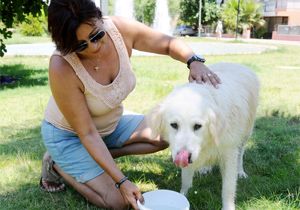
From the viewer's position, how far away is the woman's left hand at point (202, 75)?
296 centimetres

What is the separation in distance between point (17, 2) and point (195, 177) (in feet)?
19.3

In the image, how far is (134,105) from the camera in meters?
6.45

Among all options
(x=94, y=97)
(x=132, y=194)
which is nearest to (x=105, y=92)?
(x=94, y=97)

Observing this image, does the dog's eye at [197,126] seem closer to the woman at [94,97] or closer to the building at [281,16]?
the woman at [94,97]

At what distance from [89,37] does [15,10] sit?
20.2 feet

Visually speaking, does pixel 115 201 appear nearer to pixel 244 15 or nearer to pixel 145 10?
pixel 244 15

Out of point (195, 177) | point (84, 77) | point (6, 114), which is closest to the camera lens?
point (84, 77)

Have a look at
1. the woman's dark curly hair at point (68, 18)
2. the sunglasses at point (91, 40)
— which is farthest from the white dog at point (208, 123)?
the woman's dark curly hair at point (68, 18)

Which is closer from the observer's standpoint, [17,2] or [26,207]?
[26,207]

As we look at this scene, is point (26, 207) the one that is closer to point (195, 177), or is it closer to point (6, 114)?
point (195, 177)

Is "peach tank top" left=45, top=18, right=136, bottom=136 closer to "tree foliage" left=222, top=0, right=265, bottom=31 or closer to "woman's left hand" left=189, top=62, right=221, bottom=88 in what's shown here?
"woman's left hand" left=189, top=62, right=221, bottom=88

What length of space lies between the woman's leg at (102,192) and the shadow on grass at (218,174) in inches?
4.8

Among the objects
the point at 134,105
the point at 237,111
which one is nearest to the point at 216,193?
the point at 237,111

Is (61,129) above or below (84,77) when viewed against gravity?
below
